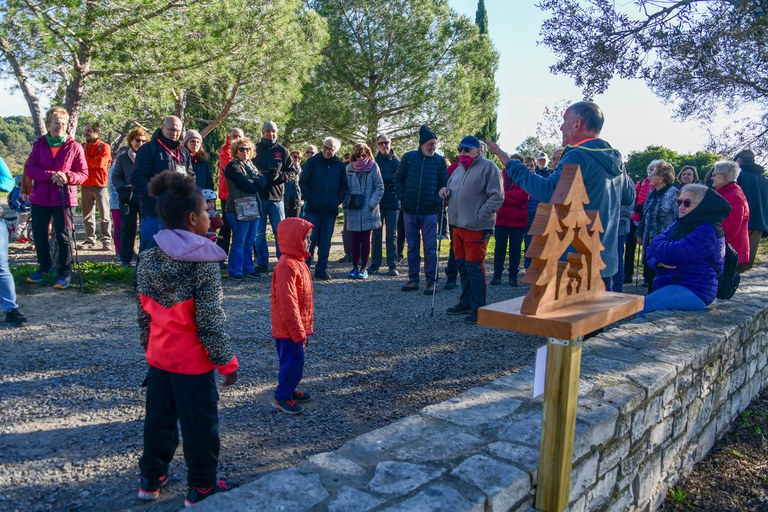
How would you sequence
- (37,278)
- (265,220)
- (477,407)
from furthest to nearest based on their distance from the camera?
(265,220) < (37,278) < (477,407)

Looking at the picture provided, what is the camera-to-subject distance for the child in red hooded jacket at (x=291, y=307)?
3.59 m

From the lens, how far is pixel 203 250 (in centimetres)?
261

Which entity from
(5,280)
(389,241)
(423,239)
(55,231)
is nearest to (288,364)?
(5,280)

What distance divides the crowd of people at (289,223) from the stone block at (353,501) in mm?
883

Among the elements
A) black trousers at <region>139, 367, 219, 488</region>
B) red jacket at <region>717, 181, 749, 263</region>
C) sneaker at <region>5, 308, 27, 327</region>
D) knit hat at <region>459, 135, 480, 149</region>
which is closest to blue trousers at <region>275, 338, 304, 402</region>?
black trousers at <region>139, 367, 219, 488</region>

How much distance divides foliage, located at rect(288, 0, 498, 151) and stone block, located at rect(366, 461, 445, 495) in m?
19.9

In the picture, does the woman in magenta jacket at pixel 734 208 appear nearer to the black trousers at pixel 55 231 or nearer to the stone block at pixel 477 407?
the stone block at pixel 477 407

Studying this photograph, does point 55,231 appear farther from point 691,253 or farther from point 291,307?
point 691,253

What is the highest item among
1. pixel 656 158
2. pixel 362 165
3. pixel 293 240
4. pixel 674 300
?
pixel 656 158

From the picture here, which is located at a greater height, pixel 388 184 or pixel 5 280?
pixel 388 184

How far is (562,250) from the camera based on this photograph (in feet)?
7.25

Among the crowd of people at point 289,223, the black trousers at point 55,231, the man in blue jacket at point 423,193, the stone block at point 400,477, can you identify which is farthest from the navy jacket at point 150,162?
the stone block at point 400,477

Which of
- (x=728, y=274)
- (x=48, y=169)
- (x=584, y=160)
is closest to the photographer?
(x=584, y=160)

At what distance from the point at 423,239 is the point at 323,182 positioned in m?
1.63
